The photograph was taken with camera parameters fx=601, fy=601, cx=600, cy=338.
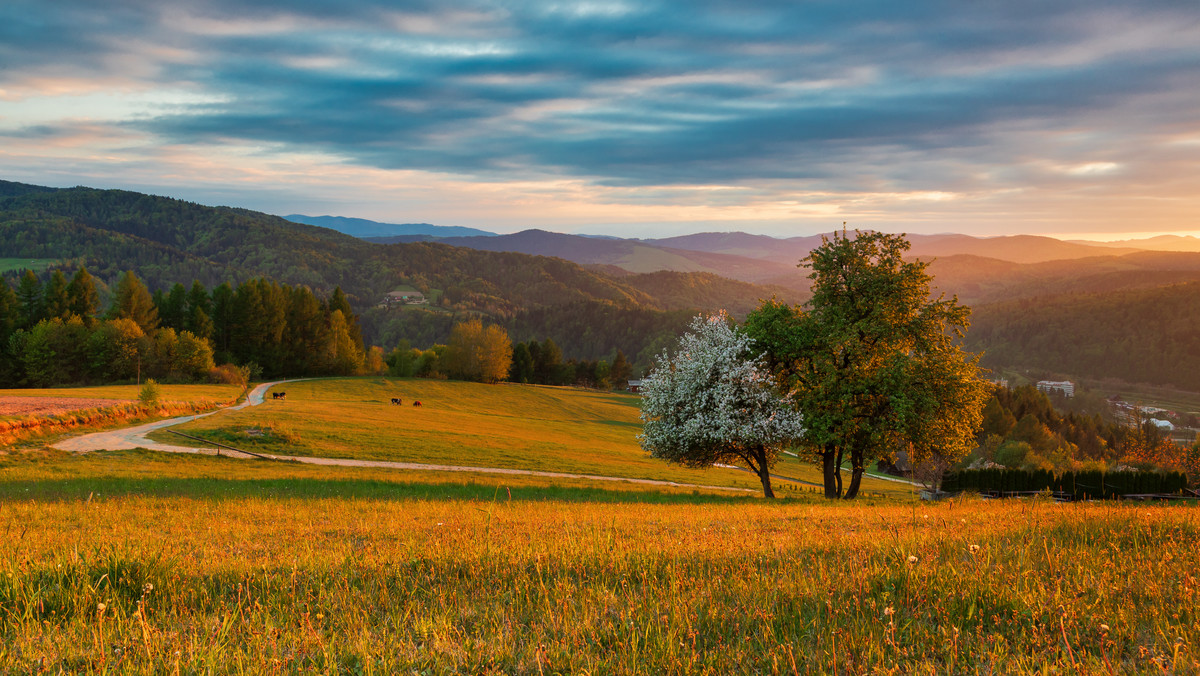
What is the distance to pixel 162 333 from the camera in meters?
82.2

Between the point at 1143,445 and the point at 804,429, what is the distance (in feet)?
358

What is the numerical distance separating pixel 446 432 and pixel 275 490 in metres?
31.5

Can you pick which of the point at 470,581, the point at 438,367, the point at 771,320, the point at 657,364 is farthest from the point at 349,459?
the point at 438,367

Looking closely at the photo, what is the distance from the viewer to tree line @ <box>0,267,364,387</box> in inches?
3127

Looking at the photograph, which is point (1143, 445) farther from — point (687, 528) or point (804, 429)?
point (687, 528)

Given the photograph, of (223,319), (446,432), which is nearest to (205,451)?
(446,432)

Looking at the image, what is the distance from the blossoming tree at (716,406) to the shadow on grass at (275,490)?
2.92 meters

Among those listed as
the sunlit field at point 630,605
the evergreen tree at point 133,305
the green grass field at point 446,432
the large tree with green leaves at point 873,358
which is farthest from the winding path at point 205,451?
the evergreen tree at point 133,305

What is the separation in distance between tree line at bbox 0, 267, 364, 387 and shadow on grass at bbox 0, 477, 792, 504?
191ft

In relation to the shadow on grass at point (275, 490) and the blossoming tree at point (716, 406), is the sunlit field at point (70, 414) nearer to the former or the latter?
the shadow on grass at point (275, 490)

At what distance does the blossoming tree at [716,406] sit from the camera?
89.5 ft

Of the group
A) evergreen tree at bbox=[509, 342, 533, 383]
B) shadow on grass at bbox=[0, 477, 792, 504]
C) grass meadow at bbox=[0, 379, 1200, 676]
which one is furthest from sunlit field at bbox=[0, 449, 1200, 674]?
evergreen tree at bbox=[509, 342, 533, 383]

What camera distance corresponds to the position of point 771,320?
2962 cm

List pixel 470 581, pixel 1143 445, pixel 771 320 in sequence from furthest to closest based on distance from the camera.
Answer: pixel 1143 445 < pixel 771 320 < pixel 470 581
